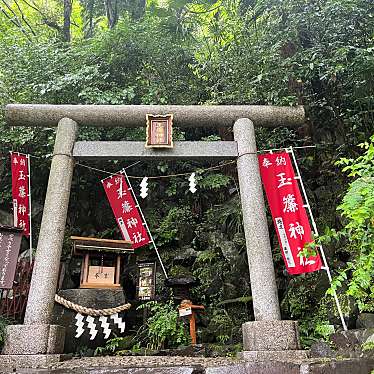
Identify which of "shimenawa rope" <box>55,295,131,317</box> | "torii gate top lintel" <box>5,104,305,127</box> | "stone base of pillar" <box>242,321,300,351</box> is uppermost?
"torii gate top lintel" <box>5,104,305,127</box>

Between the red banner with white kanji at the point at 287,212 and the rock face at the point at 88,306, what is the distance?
4012 millimetres

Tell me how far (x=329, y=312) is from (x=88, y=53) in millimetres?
9062

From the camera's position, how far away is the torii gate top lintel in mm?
7277

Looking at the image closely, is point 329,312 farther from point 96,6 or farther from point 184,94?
point 96,6

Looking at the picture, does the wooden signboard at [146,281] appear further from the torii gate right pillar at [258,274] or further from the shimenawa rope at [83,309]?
the torii gate right pillar at [258,274]

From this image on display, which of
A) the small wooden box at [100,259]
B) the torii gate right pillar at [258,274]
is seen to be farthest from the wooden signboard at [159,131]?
the small wooden box at [100,259]

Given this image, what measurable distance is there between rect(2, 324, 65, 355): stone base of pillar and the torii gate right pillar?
303 cm

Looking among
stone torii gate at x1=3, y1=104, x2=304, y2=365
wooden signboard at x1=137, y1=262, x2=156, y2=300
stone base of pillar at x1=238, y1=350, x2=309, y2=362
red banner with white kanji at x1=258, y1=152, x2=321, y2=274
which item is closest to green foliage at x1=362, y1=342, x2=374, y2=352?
stone base of pillar at x1=238, y1=350, x2=309, y2=362

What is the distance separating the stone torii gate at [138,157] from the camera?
5527mm

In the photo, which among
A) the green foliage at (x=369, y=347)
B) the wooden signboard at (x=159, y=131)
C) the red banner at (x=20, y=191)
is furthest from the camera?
the red banner at (x=20, y=191)

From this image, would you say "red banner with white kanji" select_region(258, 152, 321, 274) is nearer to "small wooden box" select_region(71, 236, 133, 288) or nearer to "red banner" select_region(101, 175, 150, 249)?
"red banner" select_region(101, 175, 150, 249)

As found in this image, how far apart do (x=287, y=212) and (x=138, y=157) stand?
3.07 metres

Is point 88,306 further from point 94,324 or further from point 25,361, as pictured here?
point 25,361

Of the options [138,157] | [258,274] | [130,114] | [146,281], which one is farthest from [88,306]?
[130,114]
